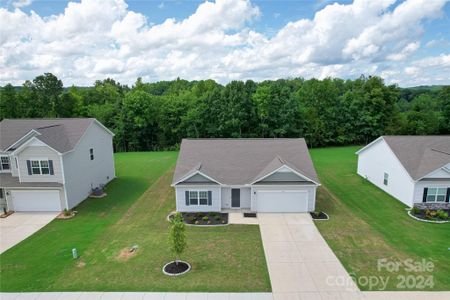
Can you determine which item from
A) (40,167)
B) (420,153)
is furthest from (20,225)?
(420,153)

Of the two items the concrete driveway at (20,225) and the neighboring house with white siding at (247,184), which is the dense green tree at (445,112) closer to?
the neighboring house with white siding at (247,184)

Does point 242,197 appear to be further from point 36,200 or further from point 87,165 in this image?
point 36,200

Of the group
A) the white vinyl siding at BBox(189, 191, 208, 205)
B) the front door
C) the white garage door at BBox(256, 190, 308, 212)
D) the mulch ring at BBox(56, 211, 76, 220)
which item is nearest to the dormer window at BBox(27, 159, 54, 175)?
the mulch ring at BBox(56, 211, 76, 220)

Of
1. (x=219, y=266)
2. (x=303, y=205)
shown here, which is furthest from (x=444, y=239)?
(x=219, y=266)

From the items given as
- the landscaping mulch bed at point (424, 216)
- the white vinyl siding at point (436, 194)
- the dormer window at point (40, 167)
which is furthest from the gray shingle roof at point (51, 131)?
the white vinyl siding at point (436, 194)

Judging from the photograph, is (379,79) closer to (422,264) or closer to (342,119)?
(342,119)

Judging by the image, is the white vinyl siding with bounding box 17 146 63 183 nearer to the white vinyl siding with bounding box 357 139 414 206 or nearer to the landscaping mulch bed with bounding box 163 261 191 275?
the landscaping mulch bed with bounding box 163 261 191 275
